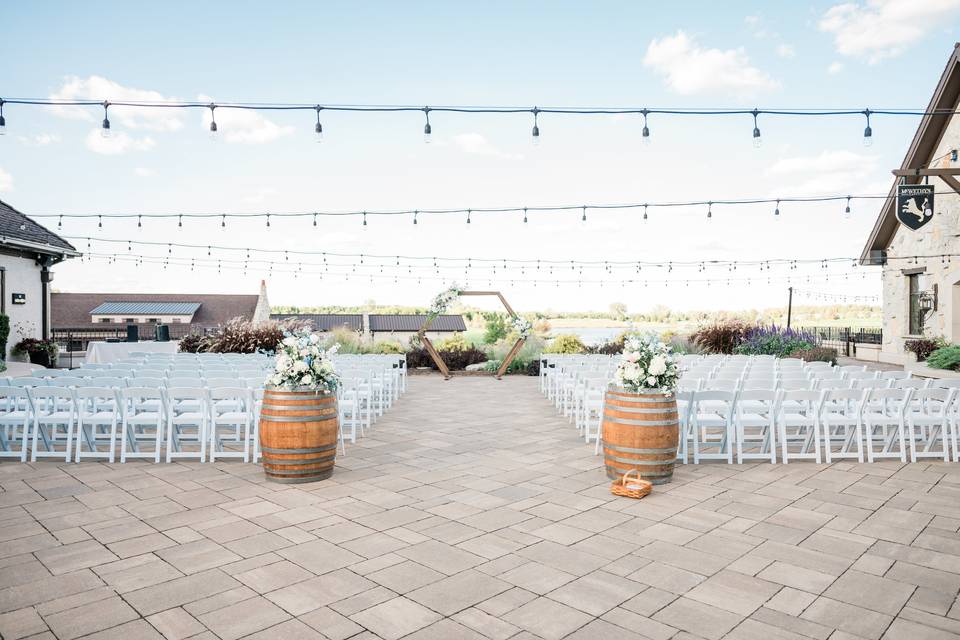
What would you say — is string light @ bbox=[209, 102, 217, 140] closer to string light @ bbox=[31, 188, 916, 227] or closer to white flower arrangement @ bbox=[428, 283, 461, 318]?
string light @ bbox=[31, 188, 916, 227]

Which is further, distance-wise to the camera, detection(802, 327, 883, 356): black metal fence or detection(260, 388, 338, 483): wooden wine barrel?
detection(802, 327, 883, 356): black metal fence

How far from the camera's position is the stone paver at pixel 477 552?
2.78 meters

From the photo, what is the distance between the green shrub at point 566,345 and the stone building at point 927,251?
831 centimetres

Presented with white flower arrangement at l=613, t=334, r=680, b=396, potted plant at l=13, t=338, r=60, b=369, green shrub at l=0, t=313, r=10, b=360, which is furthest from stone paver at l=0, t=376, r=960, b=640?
potted plant at l=13, t=338, r=60, b=369

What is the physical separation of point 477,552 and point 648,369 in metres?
2.27

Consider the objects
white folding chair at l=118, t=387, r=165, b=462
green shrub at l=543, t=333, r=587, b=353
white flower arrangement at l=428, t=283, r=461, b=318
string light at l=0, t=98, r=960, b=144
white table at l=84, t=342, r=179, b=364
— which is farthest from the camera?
green shrub at l=543, t=333, r=587, b=353

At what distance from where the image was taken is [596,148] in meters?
Answer: 13.4

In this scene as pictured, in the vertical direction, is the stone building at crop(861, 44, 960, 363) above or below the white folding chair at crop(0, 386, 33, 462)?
above

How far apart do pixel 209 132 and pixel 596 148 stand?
8.77 m

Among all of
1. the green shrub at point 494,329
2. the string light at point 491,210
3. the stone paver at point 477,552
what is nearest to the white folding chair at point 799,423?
the stone paver at point 477,552

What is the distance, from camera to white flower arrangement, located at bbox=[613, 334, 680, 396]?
16.8 ft

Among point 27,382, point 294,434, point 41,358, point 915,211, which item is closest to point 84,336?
point 41,358

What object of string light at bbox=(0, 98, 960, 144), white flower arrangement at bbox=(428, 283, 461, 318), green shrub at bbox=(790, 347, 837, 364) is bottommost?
green shrub at bbox=(790, 347, 837, 364)

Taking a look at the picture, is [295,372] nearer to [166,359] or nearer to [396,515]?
[396,515]
